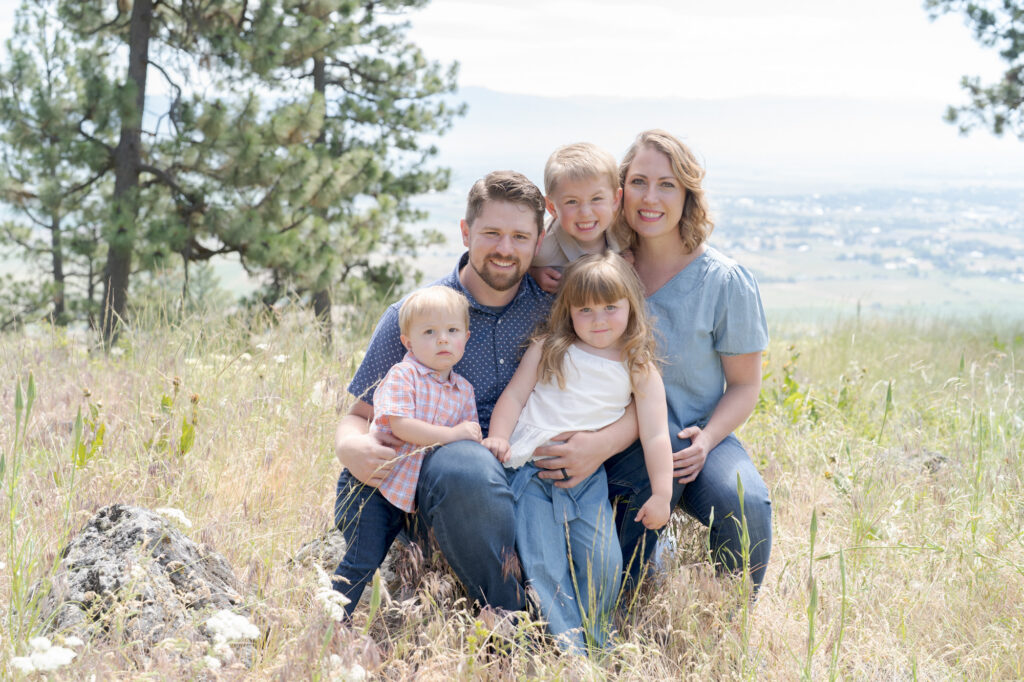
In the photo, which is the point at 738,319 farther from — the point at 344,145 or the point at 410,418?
the point at 344,145

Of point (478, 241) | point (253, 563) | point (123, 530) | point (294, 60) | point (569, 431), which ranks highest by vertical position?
point (294, 60)

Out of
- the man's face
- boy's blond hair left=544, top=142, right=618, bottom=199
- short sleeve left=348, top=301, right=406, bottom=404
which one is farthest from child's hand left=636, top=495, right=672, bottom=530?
boy's blond hair left=544, top=142, right=618, bottom=199

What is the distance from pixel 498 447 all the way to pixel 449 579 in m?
0.42

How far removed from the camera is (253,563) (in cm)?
250

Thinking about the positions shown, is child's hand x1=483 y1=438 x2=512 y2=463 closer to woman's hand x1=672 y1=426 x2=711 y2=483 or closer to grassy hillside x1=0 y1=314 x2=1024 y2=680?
grassy hillside x1=0 y1=314 x2=1024 y2=680

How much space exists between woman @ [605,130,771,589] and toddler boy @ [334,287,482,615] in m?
0.60

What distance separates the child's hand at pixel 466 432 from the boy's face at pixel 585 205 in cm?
80

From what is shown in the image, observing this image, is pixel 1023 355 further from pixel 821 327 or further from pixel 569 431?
pixel 569 431

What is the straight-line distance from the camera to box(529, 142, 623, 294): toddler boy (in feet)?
9.08

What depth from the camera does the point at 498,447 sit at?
99.4 inches

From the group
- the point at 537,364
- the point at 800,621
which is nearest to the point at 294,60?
the point at 537,364

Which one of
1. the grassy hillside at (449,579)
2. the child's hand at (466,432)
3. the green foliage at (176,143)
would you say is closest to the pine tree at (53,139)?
the green foliage at (176,143)

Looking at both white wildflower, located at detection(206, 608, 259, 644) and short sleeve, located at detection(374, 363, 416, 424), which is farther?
short sleeve, located at detection(374, 363, 416, 424)

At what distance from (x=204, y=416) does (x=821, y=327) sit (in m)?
7.30
